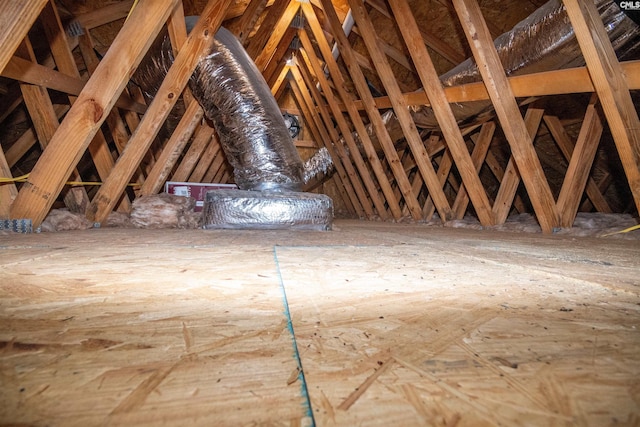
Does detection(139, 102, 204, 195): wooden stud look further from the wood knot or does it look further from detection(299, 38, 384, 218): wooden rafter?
detection(299, 38, 384, 218): wooden rafter

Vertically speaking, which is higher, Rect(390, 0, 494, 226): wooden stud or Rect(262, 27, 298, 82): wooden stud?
Rect(262, 27, 298, 82): wooden stud

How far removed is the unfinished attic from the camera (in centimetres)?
41

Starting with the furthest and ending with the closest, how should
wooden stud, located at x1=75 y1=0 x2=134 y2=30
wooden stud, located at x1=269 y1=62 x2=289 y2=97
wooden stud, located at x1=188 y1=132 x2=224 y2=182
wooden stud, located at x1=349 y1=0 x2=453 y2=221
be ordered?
1. wooden stud, located at x1=269 y1=62 x2=289 y2=97
2. wooden stud, located at x1=188 y1=132 x2=224 y2=182
3. wooden stud, located at x1=349 y1=0 x2=453 y2=221
4. wooden stud, located at x1=75 y1=0 x2=134 y2=30

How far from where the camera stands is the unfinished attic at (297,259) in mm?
411

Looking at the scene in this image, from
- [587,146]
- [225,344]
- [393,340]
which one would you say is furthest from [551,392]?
[587,146]

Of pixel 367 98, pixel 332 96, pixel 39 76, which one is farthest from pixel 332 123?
pixel 39 76

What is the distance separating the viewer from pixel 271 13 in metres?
4.18

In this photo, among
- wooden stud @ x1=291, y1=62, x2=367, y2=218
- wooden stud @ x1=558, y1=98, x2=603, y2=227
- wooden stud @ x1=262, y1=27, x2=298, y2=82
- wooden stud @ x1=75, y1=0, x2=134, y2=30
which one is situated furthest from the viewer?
wooden stud @ x1=291, y1=62, x2=367, y2=218

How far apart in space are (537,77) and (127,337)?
297 centimetres

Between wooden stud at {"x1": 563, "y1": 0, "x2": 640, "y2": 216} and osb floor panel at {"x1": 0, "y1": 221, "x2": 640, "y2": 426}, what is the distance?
5.31ft

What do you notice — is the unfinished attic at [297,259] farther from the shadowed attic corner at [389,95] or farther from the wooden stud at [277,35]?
the wooden stud at [277,35]

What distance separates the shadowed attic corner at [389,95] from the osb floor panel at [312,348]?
Result: 1.61 metres
